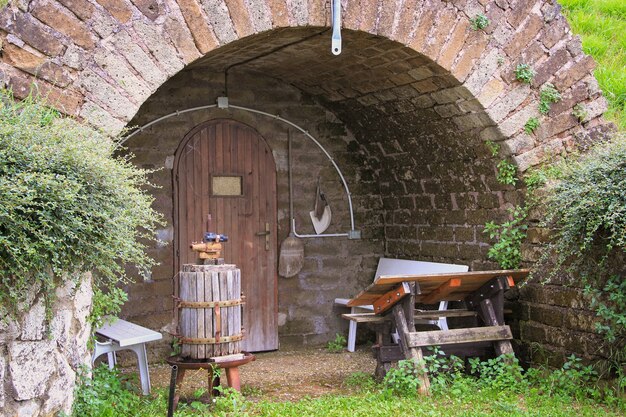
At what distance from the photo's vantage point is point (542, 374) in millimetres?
6449

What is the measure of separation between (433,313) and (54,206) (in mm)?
3649

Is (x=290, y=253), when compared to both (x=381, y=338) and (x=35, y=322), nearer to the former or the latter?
(x=381, y=338)

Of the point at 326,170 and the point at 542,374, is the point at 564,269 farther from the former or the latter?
the point at 326,170

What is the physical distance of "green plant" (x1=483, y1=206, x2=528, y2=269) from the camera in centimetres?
693

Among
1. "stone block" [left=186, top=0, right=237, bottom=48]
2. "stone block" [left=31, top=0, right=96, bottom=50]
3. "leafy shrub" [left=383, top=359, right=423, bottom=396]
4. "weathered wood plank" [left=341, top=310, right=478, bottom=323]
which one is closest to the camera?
"stone block" [left=31, top=0, right=96, bottom=50]

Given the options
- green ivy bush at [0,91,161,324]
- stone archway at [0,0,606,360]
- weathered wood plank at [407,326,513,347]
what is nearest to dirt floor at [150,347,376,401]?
stone archway at [0,0,606,360]

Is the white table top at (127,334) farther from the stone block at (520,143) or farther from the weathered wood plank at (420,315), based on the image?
the stone block at (520,143)

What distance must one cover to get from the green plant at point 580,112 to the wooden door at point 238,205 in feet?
10.3

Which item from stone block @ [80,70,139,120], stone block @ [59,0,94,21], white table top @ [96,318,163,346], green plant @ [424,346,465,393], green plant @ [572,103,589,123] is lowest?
green plant @ [424,346,465,393]

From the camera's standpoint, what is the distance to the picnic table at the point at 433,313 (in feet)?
20.2

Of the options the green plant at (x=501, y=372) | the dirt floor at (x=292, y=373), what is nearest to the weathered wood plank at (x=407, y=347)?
the green plant at (x=501, y=372)

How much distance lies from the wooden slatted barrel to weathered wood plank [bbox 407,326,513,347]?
56.7 inches

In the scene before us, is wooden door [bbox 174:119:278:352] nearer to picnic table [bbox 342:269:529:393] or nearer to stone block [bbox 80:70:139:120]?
picnic table [bbox 342:269:529:393]

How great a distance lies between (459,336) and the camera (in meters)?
6.37
